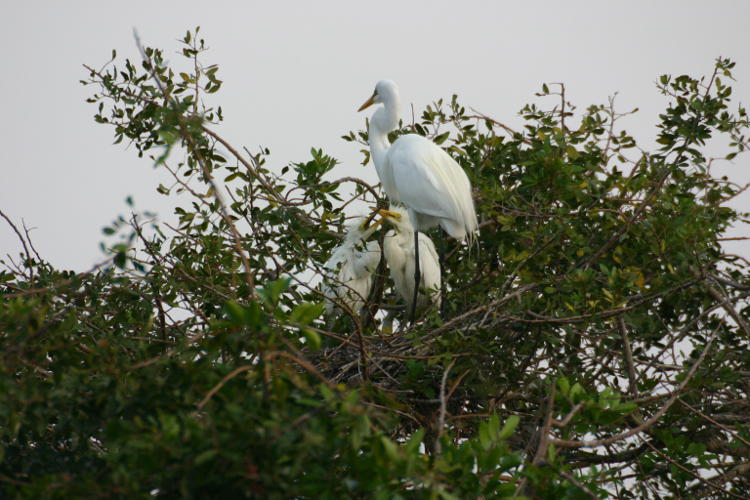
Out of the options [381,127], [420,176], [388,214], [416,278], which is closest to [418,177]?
[420,176]

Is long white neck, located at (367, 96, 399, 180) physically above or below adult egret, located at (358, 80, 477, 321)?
above

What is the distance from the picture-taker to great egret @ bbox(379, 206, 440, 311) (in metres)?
4.06

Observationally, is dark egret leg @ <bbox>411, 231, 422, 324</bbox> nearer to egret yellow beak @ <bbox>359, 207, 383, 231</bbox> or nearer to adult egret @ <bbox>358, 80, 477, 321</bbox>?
adult egret @ <bbox>358, 80, 477, 321</bbox>

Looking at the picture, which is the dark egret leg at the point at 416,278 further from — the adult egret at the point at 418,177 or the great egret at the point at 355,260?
the great egret at the point at 355,260

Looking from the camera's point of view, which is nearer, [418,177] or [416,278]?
[418,177]

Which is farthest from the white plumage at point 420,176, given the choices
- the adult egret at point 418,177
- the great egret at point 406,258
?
the great egret at point 406,258

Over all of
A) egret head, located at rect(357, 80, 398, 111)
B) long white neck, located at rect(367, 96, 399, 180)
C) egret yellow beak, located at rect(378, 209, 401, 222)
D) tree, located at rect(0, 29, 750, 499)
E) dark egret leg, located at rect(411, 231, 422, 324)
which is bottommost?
tree, located at rect(0, 29, 750, 499)

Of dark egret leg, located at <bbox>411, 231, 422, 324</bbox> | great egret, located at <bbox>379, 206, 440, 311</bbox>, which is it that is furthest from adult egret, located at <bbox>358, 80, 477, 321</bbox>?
great egret, located at <bbox>379, 206, 440, 311</bbox>

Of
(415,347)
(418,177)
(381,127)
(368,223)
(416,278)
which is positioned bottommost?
(415,347)

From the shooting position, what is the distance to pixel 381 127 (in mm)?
3979

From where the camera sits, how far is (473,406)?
287 centimetres

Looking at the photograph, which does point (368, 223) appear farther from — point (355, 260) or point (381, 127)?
point (381, 127)

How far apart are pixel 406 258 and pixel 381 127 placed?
69 cm

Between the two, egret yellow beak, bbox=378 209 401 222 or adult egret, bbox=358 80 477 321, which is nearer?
adult egret, bbox=358 80 477 321
